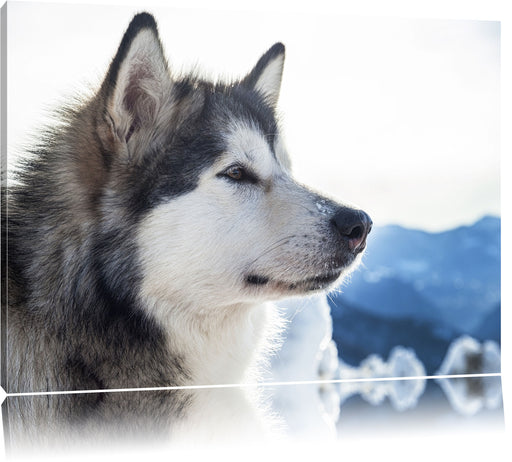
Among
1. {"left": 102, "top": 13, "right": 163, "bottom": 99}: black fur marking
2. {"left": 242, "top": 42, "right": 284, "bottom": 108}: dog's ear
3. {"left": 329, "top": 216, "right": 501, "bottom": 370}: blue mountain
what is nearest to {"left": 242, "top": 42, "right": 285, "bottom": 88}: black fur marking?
{"left": 242, "top": 42, "right": 284, "bottom": 108}: dog's ear

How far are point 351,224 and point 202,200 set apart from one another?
0.51 meters

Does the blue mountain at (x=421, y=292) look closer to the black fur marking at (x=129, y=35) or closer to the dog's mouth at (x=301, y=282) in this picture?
the dog's mouth at (x=301, y=282)

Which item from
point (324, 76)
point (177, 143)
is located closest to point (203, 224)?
point (177, 143)

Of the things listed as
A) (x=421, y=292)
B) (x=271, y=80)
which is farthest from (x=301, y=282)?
(x=421, y=292)

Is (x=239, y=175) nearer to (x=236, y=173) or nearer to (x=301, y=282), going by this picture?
(x=236, y=173)

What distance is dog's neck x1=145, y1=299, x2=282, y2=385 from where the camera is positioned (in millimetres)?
2928

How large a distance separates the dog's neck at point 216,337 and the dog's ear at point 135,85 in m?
0.59

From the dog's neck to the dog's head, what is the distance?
0.06 meters

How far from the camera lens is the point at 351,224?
286cm

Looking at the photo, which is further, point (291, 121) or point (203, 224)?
point (291, 121)

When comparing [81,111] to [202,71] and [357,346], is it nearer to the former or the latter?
[202,71]

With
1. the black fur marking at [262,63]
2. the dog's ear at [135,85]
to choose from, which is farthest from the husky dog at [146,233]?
the black fur marking at [262,63]

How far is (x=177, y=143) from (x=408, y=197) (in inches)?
59.2

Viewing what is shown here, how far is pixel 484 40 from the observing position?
403 centimetres
